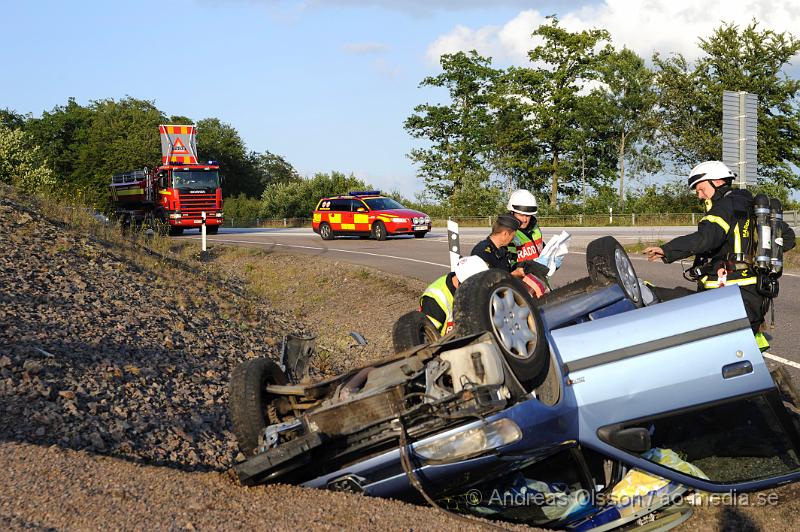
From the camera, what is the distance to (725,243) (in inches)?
221

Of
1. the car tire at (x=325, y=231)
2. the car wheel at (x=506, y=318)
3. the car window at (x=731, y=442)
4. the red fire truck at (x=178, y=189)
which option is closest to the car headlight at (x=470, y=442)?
the car wheel at (x=506, y=318)

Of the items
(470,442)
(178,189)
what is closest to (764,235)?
(470,442)

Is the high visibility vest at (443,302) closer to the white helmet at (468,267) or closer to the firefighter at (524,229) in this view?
the white helmet at (468,267)

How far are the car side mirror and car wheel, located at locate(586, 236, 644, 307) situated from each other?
111cm

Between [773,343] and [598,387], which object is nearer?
[598,387]

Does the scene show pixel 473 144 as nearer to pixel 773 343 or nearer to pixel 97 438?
pixel 773 343

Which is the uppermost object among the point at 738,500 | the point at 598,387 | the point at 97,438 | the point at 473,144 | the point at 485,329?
the point at 473,144

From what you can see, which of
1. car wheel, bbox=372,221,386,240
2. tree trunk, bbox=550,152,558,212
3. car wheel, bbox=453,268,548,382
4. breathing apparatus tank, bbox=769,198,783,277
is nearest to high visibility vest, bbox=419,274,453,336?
car wheel, bbox=453,268,548,382

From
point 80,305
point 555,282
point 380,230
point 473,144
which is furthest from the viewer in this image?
point 473,144

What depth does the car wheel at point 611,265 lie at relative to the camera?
4.92 metres

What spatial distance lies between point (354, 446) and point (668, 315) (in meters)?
1.59

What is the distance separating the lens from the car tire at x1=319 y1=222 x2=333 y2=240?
30344 mm

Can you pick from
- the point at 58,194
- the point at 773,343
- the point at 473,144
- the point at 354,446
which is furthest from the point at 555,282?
the point at 473,144

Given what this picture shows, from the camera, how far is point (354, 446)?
3869 millimetres
